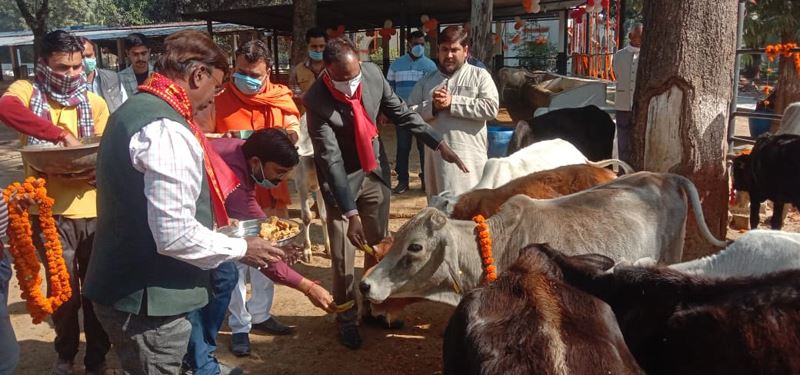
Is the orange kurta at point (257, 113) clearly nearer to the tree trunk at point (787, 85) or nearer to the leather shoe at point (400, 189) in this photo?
the leather shoe at point (400, 189)

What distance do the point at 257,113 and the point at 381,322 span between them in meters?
1.78

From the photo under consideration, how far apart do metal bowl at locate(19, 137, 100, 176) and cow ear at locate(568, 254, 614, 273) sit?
234 cm

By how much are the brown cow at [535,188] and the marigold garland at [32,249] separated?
2.30 meters

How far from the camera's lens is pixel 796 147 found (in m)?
5.59

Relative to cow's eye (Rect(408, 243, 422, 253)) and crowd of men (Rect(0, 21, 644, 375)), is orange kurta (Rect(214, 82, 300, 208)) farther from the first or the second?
cow's eye (Rect(408, 243, 422, 253))

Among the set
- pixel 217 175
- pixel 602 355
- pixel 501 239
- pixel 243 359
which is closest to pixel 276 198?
pixel 243 359

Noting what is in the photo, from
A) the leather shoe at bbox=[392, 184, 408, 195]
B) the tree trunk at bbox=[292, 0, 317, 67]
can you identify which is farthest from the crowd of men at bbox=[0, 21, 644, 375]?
the tree trunk at bbox=[292, 0, 317, 67]

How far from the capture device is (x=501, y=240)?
359cm

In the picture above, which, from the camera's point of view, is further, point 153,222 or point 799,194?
point 799,194

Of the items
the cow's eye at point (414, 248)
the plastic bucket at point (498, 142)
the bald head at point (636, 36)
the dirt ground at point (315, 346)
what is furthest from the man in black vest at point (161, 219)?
the bald head at point (636, 36)

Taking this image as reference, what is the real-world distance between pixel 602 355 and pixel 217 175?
5.09 ft

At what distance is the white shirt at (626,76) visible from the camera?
25.0 feet

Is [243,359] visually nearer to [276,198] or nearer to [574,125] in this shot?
[276,198]

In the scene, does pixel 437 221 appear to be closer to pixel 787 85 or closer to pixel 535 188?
pixel 535 188
